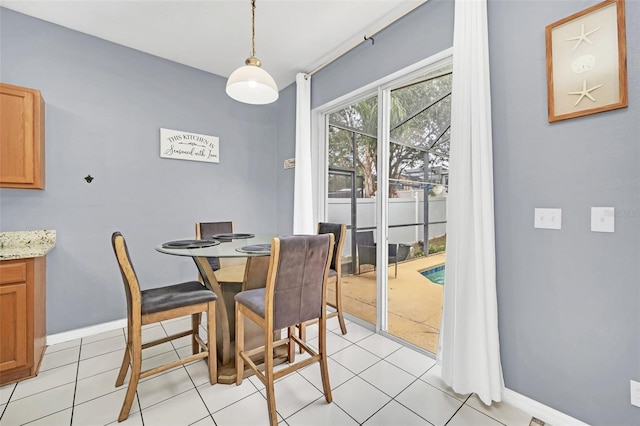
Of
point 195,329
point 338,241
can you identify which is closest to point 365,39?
point 338,241

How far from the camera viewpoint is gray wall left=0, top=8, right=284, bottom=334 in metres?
2.41

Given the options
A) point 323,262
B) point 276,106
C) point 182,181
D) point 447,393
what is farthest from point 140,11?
point 447,393

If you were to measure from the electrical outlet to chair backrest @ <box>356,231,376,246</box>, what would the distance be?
75.0 inches

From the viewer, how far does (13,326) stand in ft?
6.11

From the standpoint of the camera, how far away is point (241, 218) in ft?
12.0

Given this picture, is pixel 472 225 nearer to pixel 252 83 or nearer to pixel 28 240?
pixel 252 83

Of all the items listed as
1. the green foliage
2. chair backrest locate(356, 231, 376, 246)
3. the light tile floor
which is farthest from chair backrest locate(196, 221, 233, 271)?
the green foliage

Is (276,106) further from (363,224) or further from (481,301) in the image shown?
(481,301)

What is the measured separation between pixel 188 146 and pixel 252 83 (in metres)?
1.60

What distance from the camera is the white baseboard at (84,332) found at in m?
2.44

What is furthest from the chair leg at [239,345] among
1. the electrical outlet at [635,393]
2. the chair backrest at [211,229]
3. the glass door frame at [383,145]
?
the electrical outlet at [635,393]

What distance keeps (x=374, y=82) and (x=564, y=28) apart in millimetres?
1422

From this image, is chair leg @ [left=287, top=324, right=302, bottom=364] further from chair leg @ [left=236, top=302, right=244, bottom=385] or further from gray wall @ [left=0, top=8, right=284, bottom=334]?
gray wall @ [left=0, top=8, right=284, bottom=334]

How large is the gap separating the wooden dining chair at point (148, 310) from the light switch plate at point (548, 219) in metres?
2.09
